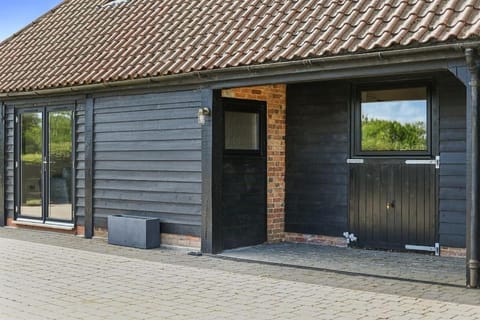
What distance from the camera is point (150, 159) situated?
10430 mm

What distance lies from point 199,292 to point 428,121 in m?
4.19

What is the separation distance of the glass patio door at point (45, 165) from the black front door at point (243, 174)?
3.46m

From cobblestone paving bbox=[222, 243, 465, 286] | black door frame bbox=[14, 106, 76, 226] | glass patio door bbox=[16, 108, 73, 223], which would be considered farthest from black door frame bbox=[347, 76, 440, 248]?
glass patio door bbox=[16, 108, 73, 223]

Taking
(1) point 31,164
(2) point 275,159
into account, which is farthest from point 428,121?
(1) point 31,164

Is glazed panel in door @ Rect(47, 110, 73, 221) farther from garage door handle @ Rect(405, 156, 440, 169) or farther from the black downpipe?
the black downpipe

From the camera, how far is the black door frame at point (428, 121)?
897 cm

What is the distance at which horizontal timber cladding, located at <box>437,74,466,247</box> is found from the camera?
28.7ft

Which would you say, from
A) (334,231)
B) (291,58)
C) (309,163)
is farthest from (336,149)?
(291,58)

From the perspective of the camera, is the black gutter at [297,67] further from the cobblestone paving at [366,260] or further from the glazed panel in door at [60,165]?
the cobblestone paving at [366,260]

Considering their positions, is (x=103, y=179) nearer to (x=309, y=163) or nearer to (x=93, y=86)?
(x=93, y=86)

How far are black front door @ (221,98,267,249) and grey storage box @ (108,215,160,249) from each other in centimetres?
119

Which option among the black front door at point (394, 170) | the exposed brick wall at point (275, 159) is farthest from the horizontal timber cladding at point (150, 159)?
the black front door at point (394, 170)

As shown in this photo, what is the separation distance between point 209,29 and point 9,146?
517 cm

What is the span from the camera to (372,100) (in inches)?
381
